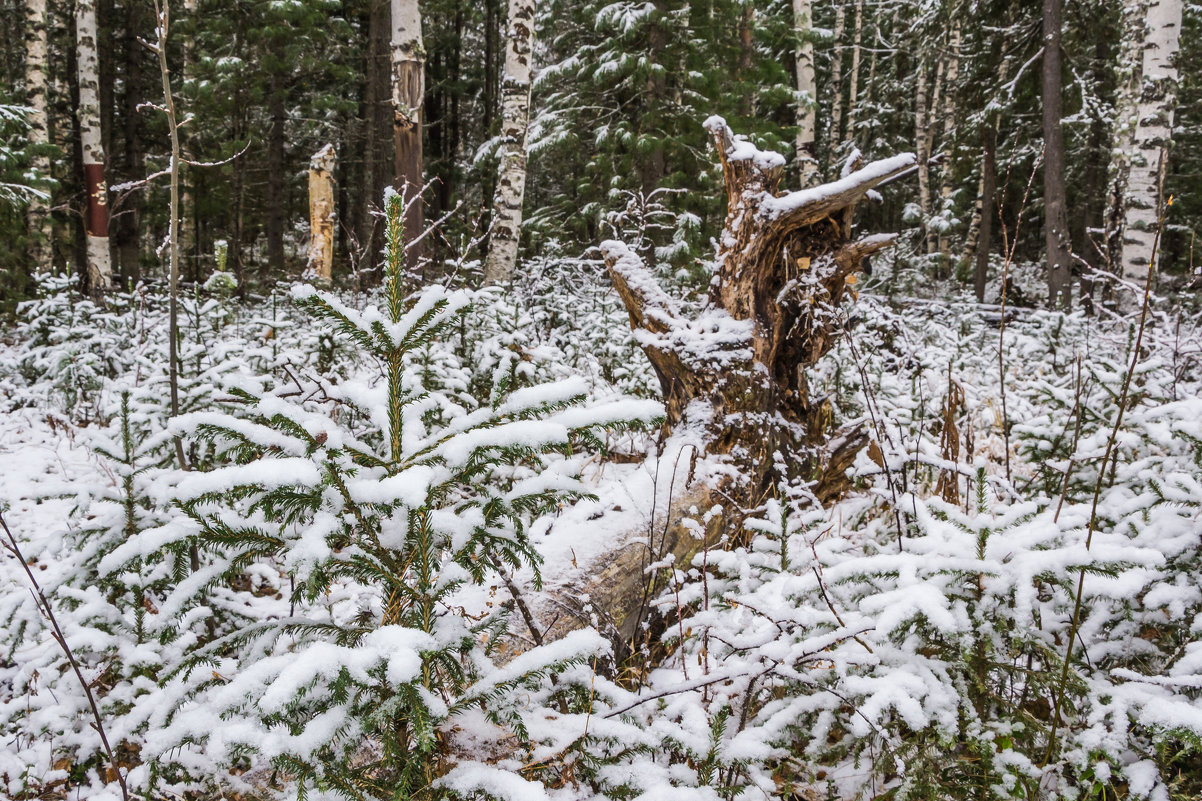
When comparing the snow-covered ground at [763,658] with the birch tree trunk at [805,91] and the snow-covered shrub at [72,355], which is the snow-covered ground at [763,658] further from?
the birch tree trunk at [805,91]

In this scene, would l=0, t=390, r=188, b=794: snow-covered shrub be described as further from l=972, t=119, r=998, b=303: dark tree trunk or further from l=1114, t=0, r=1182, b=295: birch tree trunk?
l=972, t=119, r=998, b=303: dark tree trunk

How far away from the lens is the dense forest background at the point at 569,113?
1005 centimetres

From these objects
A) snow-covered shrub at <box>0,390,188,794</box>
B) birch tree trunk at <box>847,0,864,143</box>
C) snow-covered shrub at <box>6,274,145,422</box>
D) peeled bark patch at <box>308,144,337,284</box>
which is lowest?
snow-covered shrub at <box>0,390,188,794</box>

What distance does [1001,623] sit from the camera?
65.0 inches

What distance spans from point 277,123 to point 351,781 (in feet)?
49.5

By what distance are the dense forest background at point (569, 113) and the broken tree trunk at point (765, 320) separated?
89.0 inches

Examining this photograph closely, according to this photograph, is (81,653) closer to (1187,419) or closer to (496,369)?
(496,369)

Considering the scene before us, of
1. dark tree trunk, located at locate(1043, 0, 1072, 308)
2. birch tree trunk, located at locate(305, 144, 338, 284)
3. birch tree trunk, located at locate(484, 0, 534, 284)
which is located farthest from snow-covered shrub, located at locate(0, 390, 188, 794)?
dark tree trunk, located at locate(1043, 0, 1072, 308)

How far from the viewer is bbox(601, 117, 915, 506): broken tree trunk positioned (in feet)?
12.3

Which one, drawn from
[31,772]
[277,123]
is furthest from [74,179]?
[31,772]

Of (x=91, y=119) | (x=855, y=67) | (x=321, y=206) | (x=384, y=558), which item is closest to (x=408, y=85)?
(x=321, y=206)

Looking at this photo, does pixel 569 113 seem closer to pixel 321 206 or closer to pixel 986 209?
pixel 321 206

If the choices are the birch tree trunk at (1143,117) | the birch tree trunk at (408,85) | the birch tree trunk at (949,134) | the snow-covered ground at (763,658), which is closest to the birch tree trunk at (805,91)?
the birch tree trunk at (949,134)

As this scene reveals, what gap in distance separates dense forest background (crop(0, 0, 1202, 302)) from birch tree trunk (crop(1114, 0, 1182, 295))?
0.70 feet
